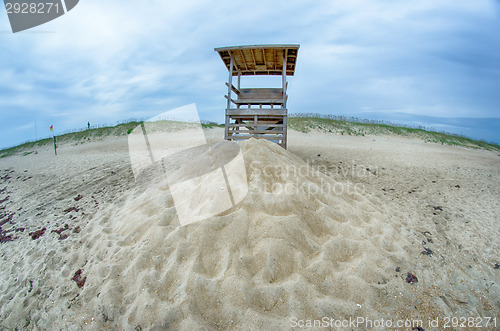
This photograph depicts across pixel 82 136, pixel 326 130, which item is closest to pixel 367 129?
pixel 326 130

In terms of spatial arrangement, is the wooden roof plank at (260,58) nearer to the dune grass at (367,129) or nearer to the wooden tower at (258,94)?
the wooden tower at (258,94)

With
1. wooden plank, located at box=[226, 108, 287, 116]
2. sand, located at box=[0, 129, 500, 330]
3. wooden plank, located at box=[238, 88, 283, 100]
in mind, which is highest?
wooden plank, located at box=[238, 88, 283, 100]

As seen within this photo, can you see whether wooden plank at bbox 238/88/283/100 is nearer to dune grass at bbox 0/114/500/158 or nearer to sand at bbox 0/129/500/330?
sand at bbox 0/129/500/330

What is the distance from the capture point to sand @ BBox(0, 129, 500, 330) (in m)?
2.77

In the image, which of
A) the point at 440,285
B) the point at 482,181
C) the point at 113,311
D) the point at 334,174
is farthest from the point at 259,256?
the point at 482,181

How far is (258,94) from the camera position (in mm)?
10289

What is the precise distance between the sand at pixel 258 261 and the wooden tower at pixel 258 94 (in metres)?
3.83

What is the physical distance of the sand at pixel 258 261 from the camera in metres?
2.77

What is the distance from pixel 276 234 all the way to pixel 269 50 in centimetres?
819

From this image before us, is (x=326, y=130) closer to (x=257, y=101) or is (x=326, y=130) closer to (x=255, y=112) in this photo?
(x=257, y=101)

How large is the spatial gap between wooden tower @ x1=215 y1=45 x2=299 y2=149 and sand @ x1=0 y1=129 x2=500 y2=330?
383 centimetres

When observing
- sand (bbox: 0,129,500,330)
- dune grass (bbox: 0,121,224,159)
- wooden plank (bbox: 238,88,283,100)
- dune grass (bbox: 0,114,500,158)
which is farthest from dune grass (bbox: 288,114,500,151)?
sand (bbox: 0,129,500,330)

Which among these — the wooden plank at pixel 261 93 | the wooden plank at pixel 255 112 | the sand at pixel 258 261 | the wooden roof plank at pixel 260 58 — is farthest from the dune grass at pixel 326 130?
the sand at pixel 258 261

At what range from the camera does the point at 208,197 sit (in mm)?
4184
